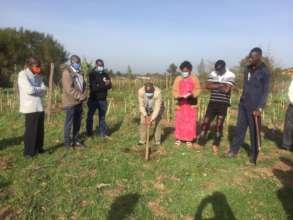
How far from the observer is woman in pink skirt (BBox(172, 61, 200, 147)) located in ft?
20.7

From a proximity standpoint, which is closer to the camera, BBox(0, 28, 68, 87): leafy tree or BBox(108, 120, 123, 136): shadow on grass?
BBox(108, 120, 123, 136): shadow on grass

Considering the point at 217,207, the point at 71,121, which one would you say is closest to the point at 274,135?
the point at 217,207

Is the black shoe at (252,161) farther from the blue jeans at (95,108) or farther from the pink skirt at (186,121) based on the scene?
the blue jeans at (95,108)

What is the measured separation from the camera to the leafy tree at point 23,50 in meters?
26.7

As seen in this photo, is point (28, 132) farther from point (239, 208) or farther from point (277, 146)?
point (277, 146)

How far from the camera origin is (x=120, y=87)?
20375 mm

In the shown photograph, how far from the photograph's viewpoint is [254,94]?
5.59m

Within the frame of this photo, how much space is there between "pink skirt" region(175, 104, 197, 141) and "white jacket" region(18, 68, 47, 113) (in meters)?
2.96

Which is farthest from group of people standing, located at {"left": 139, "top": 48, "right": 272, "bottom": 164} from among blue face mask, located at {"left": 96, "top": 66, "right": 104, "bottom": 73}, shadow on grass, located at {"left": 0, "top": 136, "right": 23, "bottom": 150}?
shadow on grass, located at {"left": 0, "top": 136, "right": 23, "bottom": 150}

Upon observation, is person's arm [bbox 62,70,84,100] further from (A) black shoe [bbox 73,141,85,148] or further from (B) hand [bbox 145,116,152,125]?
(B) hand [bbox 145,116,152,125]

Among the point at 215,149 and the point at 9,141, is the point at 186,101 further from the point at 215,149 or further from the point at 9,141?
the point at 9,141

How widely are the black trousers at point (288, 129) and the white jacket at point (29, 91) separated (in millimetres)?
5366

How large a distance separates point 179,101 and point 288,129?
8.75ft

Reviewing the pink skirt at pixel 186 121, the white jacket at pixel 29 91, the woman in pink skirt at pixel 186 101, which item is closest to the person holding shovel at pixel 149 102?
the woman in pink skirt at pixel 186 101
